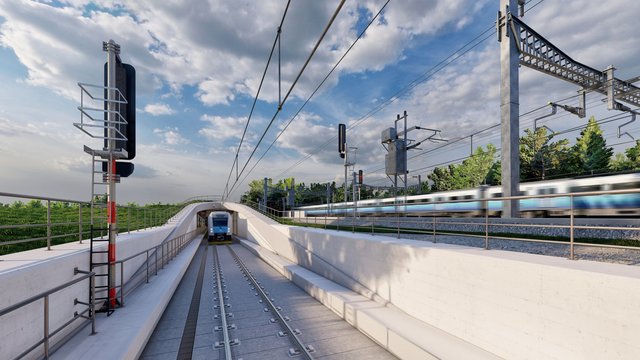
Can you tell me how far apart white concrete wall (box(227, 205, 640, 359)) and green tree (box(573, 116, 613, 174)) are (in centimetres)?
4082

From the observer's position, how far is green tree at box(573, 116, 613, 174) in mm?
34938

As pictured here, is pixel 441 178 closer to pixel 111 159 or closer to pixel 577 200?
pixel 577 200

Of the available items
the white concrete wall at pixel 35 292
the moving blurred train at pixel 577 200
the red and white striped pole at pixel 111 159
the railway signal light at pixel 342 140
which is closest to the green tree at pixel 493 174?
the moving blurred train at pixel 577 200

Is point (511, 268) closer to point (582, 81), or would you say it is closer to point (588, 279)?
Answer: point (588, 279)

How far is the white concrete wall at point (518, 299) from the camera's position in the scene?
13.0ft

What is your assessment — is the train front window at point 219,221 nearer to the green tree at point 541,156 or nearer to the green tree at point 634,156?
the green tree at point 541,156

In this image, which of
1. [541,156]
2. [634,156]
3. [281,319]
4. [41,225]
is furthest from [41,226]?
[634,156]

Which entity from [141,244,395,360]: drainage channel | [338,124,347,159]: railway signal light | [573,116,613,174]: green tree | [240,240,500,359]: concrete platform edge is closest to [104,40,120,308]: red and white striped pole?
[141,244,395,360]: drainage channel

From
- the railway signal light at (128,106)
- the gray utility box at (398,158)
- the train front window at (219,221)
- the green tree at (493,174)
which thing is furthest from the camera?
the green tree at (493,174)

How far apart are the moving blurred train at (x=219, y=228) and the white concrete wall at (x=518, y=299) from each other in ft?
96.0

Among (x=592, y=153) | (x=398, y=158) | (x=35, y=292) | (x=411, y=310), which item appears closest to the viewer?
(x=35, y=292)

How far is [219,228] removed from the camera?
34.5 metres

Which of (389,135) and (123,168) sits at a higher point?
(389,135)

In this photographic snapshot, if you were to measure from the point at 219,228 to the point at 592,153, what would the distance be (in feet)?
158
